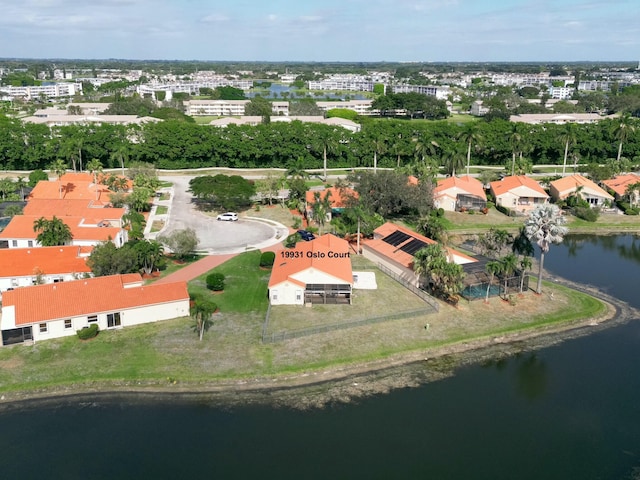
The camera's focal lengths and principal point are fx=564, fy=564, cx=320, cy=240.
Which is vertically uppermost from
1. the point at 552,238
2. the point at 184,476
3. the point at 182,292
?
the point at 552,238

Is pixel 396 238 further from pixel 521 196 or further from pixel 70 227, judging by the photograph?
pixel 70 227

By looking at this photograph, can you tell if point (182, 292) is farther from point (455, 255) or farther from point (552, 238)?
point (552, 238)

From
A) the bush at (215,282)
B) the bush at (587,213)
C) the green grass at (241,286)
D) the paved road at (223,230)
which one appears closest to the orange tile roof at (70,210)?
the paved road at (223,230)

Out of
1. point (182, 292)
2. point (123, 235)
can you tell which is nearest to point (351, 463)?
point (182, 292)

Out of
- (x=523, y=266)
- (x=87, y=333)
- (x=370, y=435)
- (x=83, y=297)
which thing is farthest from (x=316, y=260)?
(x=370, y=435)

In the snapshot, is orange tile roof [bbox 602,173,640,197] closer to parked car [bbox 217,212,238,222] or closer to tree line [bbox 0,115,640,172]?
tree line [bbox 0,115,640,172]
